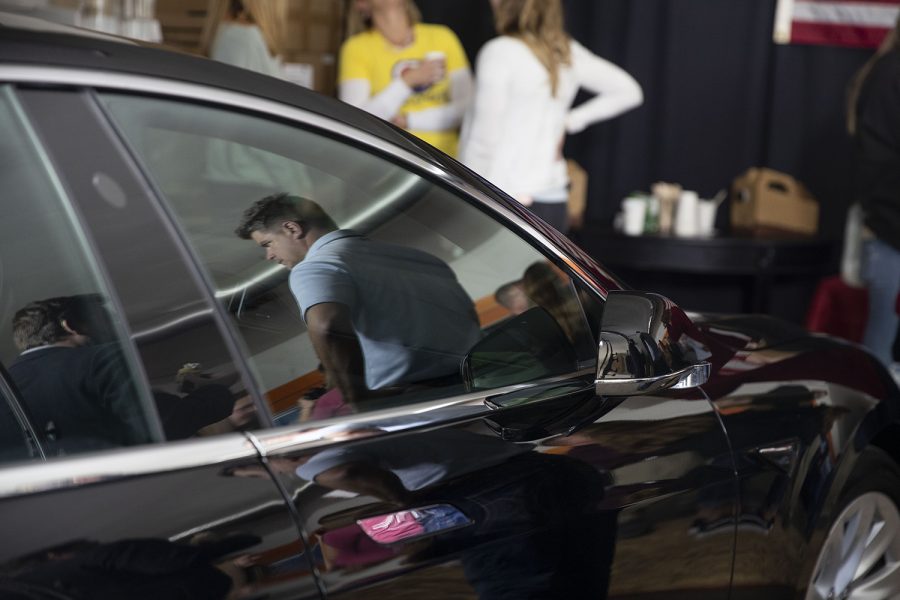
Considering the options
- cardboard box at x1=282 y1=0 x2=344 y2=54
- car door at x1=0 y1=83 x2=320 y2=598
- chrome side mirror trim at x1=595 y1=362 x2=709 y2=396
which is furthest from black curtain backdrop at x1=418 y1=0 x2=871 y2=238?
car door at x1=0 y1=83 x2=320 y2=598

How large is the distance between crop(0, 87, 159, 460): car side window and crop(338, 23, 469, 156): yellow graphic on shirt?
327 cm

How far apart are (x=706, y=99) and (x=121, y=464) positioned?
505 cm

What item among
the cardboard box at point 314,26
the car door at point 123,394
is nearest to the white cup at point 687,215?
the cardboard box at point 314,26

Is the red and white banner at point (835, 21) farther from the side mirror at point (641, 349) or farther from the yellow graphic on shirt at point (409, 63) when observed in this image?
the side mirror at point (641, 349)

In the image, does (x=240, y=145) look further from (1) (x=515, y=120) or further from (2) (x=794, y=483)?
(1) (x=515, y=120)

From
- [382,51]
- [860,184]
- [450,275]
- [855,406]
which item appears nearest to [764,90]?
[860,184]

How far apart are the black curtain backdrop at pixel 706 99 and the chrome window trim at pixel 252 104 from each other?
424 cm

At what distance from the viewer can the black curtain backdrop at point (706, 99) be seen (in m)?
5.63

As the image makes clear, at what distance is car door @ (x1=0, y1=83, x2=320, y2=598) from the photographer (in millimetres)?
1121

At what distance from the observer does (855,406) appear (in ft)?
6.97

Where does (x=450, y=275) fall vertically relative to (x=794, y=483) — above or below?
above

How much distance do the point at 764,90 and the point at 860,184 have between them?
170 centimetres

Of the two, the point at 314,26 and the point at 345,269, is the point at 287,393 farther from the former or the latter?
the point at 314,26

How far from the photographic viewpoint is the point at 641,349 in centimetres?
157
